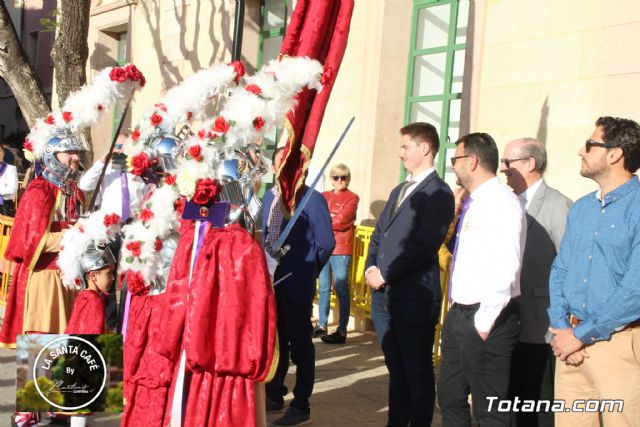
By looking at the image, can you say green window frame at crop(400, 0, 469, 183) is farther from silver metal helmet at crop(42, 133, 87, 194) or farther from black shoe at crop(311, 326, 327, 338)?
silver metal helmet at crop(42, 133, 87, 194)

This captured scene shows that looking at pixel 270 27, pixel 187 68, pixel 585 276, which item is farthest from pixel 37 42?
pixel 585 276

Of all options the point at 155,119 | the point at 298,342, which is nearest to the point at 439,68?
the point at 298,342

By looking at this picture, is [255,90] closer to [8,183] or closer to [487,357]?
[487,357]

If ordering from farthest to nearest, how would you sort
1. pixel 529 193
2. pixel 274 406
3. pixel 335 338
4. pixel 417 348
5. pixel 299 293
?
pixel 335 338 → pixel 274 406 → pixel 299 293 → pixel 417 348 → pixel 529 193

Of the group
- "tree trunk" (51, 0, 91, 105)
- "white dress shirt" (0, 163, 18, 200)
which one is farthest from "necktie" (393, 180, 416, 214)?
"white dress shirt" (0, 163, 18, 200)

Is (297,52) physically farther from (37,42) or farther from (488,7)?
(37,42)

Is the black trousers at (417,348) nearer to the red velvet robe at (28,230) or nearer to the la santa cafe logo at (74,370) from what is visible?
the la santa cafe logo at (74,370)

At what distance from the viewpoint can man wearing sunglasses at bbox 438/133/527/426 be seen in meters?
4.24

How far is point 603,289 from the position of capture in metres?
3.96

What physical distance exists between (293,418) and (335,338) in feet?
10.4

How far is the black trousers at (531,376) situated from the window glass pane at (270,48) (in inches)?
328

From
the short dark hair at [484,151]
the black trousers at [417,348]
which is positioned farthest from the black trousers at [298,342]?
the short dark hair at [484,151]

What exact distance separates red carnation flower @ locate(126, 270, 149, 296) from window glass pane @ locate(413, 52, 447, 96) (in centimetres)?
596

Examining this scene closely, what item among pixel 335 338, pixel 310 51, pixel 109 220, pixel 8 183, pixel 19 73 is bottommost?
pixel 335 338
